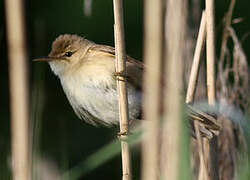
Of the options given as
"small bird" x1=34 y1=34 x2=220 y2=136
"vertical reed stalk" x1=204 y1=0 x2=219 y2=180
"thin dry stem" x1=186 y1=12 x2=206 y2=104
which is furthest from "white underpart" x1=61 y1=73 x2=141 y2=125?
"vertical reed stalk" x1=204 y1=0 x2=219 y2=180

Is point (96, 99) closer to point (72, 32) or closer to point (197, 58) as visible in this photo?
point (197, 58)

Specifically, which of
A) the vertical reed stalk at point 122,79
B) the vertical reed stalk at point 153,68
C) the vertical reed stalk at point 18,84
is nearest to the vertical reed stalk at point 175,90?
the vertical reed stalk at point 153,68

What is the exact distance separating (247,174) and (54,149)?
3391 mm

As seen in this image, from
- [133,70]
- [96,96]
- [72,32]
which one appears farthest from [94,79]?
[72,32]

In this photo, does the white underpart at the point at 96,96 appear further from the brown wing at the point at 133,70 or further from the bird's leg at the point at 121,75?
the bird's leg at the point at 121,75

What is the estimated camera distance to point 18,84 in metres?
2.13

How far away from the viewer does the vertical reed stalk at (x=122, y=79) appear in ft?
6.66

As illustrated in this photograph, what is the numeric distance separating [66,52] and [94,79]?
38cm

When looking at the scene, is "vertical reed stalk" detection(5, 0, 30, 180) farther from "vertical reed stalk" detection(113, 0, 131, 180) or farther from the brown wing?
the brown wing

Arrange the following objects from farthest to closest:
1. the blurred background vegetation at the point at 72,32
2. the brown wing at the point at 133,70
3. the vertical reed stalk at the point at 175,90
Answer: the blurred background vegetation at the point at 72,32 → the brown wing at the point at 133,70 → the vertical reed stalk at the point at 175,90

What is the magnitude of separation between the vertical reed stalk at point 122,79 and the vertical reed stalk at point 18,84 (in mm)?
353

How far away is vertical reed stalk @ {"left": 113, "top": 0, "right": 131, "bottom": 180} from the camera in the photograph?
2031 millimetres

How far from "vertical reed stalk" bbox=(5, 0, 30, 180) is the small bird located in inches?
21.4

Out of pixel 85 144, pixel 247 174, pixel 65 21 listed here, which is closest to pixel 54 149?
pixel 85 144
